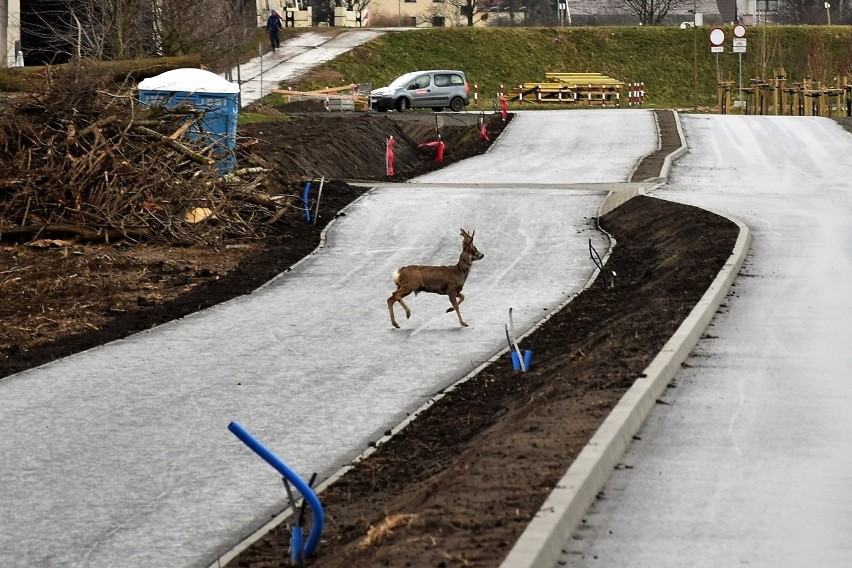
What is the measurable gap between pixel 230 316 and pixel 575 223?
35.7 ft

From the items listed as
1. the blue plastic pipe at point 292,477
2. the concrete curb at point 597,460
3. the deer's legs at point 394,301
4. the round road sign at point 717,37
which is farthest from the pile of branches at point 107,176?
the round road sign at point 717,37

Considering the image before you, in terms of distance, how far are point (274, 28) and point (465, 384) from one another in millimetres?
62026

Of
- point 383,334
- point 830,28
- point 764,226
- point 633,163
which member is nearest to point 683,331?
point 383,334

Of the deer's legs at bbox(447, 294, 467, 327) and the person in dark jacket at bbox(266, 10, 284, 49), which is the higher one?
the person in dark jacket at bbox(266, 10, 284, 49)

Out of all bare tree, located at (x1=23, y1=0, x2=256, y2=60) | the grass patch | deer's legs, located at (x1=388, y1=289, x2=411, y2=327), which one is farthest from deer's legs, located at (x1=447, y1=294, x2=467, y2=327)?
the grass patch

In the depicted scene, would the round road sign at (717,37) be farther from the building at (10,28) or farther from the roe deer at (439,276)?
the roe deer at (439,276)

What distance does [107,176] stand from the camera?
84.5 feet

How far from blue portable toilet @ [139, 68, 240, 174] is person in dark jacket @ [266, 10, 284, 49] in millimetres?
44103

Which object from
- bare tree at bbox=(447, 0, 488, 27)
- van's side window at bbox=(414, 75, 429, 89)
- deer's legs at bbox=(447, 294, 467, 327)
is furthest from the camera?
bare tree at bbox=(447, 0, 488, 27)

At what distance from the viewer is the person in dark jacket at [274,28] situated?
244 ft

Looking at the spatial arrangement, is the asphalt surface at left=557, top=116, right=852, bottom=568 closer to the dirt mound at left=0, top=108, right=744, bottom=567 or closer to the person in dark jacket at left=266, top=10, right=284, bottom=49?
the dirt mound at left=0, top=108, right=744, bottom=567

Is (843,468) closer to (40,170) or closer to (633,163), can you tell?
(40,170)

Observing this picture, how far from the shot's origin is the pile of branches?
25.4m

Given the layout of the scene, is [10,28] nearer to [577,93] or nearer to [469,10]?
[577,93]
